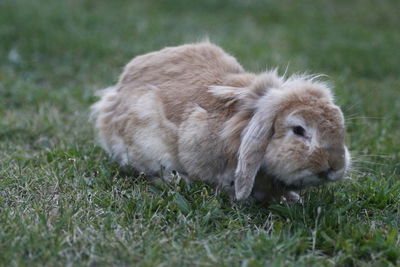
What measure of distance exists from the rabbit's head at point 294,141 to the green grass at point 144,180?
25 cm

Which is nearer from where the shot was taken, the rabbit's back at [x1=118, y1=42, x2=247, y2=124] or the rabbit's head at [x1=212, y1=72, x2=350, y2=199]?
the rabbit's head at [x1=212, y1=72, x2=350, y2=199]

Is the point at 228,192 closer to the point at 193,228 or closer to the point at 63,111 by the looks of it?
the point at 193,228

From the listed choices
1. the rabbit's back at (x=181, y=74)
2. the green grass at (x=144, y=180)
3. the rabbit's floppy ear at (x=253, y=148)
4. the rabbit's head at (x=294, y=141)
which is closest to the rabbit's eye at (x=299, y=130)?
the rabbit's head at (x=294, y=141)

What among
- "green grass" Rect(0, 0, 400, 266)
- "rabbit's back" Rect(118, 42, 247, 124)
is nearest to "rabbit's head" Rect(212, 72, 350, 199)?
"green grass" Rect(0, 0, 400, 266)

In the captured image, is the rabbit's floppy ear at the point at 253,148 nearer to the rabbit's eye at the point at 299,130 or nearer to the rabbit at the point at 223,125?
the rabbit at the point at 223,125

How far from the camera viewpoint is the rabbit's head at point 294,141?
11.0 ft

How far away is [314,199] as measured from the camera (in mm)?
3670

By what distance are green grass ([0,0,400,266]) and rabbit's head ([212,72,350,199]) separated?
252 millimetres

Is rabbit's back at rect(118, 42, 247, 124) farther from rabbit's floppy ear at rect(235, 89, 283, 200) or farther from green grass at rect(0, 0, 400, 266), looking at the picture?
green grass at rect(0, 0, 400, 266)

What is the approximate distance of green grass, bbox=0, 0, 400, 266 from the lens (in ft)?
10.0

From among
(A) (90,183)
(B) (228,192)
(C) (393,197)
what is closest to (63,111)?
(A) (90,183)

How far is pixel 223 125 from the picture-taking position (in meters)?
3.78

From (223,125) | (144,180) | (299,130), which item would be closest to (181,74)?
(223,125)

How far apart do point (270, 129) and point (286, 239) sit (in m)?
0.73
